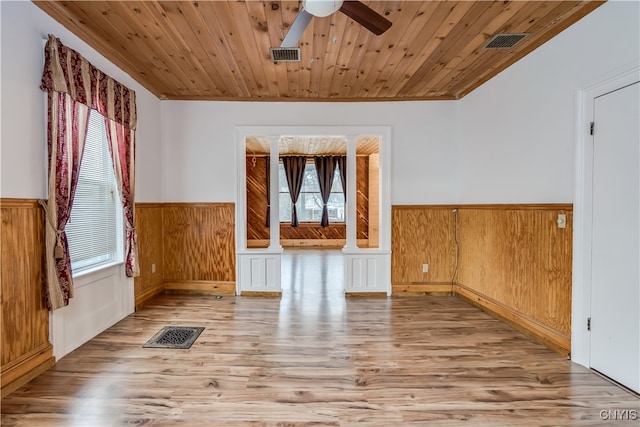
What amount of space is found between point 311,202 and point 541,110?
665cm

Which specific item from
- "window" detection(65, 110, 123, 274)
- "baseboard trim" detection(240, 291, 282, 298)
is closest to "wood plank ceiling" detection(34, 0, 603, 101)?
"window" detection(65, 110, 123, 274)

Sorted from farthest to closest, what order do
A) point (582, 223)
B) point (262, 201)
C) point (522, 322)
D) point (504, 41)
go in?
1. point (262, 201)
2. point (522, 322)
3. point (504, 41)
4. point (582, 223)

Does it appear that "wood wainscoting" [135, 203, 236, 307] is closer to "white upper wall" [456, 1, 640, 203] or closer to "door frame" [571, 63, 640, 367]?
"white upper wall" [456, 1, 640, 203]

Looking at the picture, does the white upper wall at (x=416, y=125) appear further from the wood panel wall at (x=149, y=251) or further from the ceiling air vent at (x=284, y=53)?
the ceiling air vent at (x=284, y=53)

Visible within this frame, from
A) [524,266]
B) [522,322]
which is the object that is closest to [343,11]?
[524,266]

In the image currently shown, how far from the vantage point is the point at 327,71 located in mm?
3387

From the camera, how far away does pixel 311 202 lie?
901cm

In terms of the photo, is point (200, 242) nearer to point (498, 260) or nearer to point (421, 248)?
point (421, 248)

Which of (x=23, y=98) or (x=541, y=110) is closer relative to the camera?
(x=23, y=98)

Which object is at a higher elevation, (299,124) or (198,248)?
(299,124)

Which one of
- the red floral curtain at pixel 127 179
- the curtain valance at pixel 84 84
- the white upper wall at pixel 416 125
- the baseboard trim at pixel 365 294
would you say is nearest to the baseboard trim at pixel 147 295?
the red floral curtain at pixel 127 179

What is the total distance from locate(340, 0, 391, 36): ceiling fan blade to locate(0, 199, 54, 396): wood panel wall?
2.49m

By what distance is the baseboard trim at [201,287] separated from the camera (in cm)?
427

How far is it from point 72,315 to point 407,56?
3.83 metres
